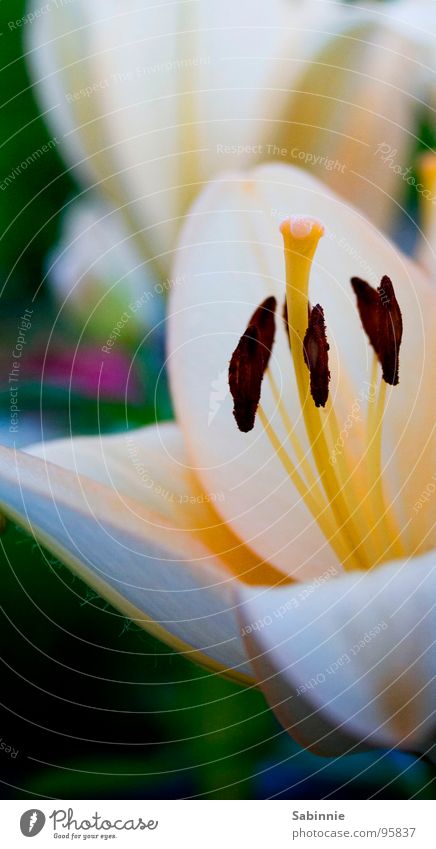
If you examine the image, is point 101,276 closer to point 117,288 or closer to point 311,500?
point 117,288

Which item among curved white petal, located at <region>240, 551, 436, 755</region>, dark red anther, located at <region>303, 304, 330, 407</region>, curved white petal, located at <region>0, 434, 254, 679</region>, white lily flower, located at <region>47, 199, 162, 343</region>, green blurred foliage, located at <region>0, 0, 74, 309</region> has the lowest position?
curved white petal, located at <region>240, 551, 436, 755</region>

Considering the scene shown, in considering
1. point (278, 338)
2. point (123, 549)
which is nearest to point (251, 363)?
point (278, 338)

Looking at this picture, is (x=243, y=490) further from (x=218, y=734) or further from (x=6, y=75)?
(x=6, y=75)

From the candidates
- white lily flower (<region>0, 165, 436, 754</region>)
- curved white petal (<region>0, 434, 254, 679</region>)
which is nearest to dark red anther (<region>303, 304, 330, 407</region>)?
white lily flower (<region>0, 165, 436, 754</region>)

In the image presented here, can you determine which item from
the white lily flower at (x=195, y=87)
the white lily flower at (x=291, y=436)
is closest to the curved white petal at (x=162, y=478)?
the white lily flower at (x=291, y=436)

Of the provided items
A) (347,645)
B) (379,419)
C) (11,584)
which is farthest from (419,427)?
(11,584)

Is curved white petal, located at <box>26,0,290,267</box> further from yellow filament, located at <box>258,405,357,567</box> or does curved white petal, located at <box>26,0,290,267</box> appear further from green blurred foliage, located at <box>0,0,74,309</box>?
yellow filament, located at <box>258,405,357,567</box>

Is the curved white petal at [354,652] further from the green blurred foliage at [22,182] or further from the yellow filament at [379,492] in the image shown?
the green blurred foliage at [22,182]
